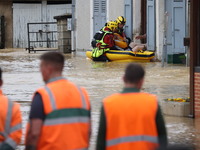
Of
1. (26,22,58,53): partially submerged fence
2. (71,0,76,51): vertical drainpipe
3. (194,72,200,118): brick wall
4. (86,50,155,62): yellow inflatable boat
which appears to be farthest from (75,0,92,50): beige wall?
(194,72,200,118): brick wall

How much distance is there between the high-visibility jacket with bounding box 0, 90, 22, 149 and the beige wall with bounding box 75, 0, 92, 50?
24.0 m

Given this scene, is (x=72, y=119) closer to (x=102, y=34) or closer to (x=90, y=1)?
(x=102, y=34)

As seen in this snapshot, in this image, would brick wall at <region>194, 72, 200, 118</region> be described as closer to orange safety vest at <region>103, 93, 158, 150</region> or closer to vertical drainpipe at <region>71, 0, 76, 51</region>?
orange safety vest at <region>103, 93, 158, 150</region>

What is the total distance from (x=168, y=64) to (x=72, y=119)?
17.3 meters

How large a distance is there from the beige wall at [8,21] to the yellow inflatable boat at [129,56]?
1560 cm

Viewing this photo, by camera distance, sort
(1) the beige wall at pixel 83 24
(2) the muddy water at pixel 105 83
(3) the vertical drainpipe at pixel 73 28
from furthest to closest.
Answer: (3) the vertical drainpipe at pixel 73 28 < (1) the beige wall at pixel 83 24 < (2) the muddy water at pixel 105 83

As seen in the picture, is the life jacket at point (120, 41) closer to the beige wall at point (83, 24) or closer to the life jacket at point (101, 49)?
the life jacket at point (101, 49)

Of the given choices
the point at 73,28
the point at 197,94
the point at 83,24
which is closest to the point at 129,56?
the point at 83,24

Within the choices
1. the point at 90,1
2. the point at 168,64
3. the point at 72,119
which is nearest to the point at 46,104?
the point at 72,119

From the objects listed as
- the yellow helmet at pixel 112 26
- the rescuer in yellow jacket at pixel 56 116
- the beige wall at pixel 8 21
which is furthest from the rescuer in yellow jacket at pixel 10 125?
the beige wall at pixel 8 21

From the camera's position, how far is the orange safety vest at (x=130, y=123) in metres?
5.09

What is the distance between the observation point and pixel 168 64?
22.4 metres

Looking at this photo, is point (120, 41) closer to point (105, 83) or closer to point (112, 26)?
point (112, 26)

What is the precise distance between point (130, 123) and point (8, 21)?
35.0 metres
